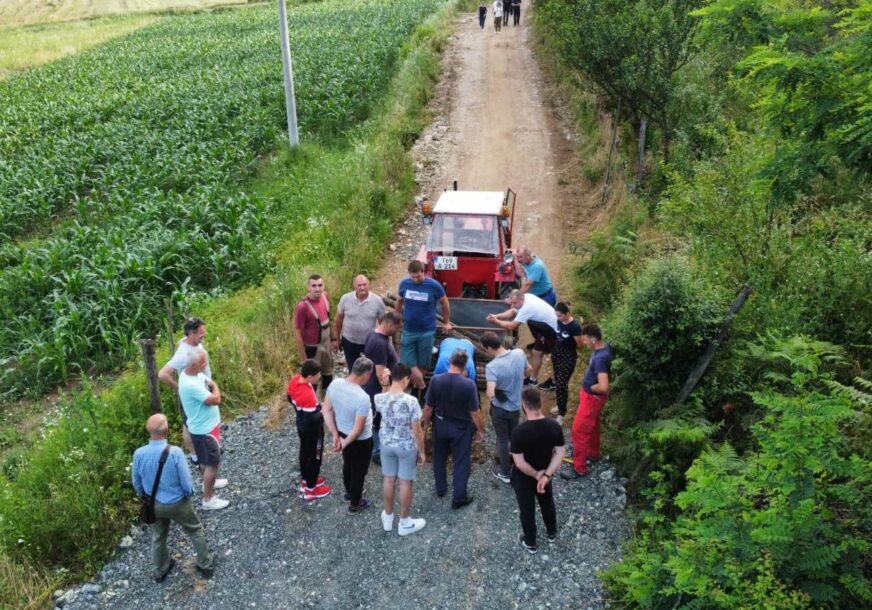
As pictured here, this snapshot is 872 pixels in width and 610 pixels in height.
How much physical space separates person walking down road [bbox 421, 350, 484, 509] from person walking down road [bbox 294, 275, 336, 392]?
6.91 feet

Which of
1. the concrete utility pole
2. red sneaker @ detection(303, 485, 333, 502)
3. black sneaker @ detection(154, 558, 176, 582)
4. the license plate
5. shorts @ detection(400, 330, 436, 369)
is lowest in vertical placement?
black sneaker @ detection(154, 558, 176, 582)

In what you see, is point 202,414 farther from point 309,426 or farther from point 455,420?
point 455,420

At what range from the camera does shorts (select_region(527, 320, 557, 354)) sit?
26.7ft

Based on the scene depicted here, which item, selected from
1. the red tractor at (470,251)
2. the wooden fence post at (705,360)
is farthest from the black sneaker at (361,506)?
the red tractor at (470,251)

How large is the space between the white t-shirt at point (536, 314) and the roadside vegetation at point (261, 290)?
3.63 metres

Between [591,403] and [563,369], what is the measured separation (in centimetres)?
101

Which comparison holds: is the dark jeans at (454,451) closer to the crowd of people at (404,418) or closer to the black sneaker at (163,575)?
the crowd of people at (404,418)

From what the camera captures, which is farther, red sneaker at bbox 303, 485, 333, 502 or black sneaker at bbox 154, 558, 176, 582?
red sneaker at bbox 303, 485, 333, 502

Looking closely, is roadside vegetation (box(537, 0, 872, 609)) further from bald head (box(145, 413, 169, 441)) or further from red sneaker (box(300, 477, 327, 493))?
bald head (box(145, 413, 169, 441))

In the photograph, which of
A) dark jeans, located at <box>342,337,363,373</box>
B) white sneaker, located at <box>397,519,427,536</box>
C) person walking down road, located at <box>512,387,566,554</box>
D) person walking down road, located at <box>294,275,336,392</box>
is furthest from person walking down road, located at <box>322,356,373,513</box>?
person walking down road, located at <box>294,275,336,392</box>

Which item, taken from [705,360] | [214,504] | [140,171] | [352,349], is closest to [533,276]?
[352,349]

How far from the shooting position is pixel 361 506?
268 inches

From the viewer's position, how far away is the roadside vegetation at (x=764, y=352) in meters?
4.51

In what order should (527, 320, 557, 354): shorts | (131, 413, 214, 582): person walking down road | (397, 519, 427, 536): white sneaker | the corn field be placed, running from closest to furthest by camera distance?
(131, 413, 214, 582): person walking down road → (397, 519, 427, 536): white sneaker → (527, 320, 557, 354): shorts → the corn field
